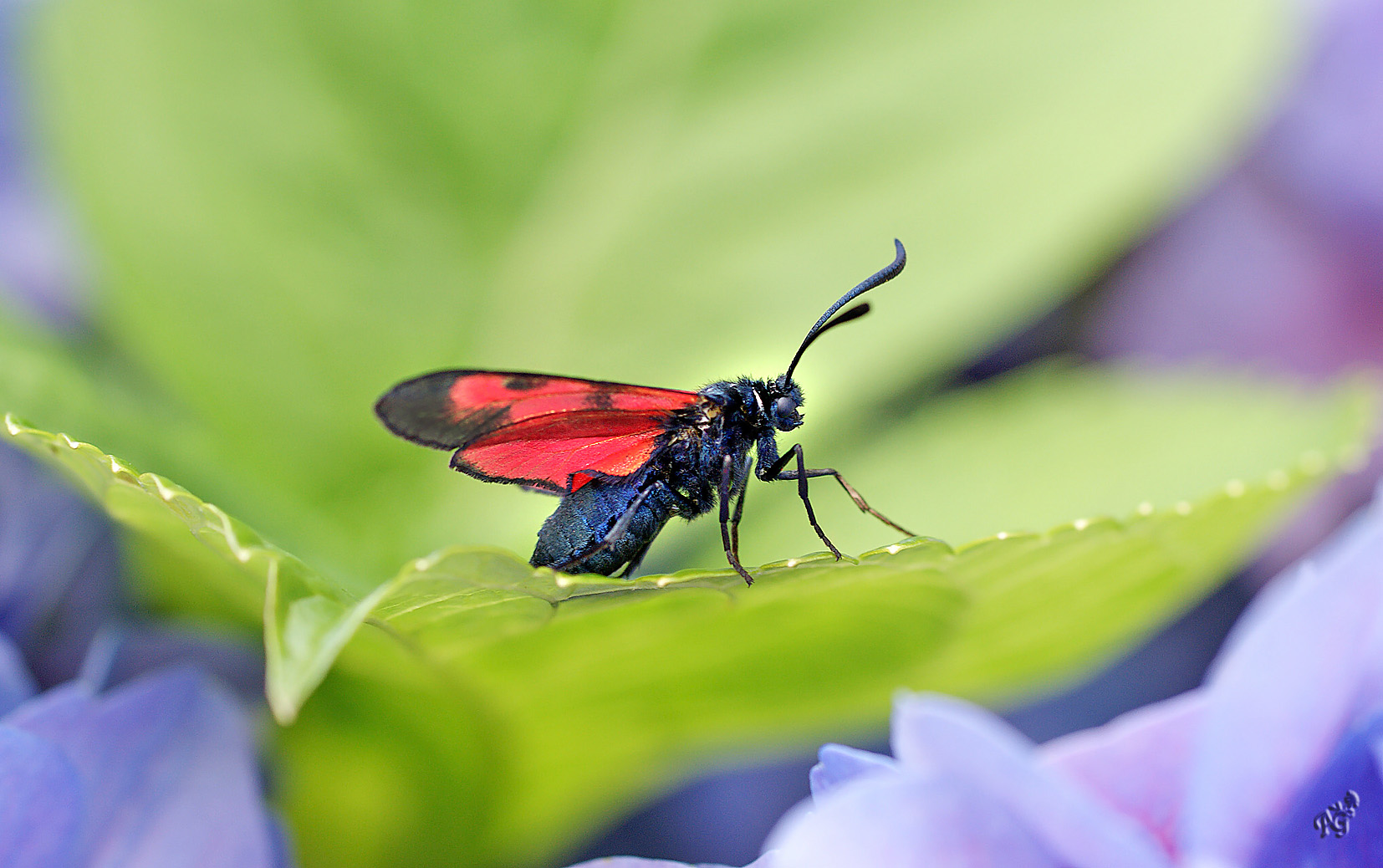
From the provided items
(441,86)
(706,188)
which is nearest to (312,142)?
(441,86)

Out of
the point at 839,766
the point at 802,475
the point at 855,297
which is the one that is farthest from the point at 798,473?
the point at 839,766

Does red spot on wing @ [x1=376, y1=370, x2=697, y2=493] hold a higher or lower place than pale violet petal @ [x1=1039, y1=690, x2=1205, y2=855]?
lower

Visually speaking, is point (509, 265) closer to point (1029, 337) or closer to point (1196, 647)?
point (1029, 337)

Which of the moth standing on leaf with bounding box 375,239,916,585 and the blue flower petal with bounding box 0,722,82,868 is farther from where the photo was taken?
the moth standing on leaf with bounding box 375,239,916,585

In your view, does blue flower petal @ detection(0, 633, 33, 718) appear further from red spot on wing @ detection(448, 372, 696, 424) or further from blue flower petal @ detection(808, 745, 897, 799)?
blue flower petal @ detection(808, 745, 897, 799)

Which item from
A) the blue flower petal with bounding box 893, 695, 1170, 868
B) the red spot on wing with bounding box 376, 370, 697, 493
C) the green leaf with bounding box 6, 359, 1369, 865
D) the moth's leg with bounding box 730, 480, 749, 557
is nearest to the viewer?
the blue flower petal with bounding box 893, 695, 1170, 868

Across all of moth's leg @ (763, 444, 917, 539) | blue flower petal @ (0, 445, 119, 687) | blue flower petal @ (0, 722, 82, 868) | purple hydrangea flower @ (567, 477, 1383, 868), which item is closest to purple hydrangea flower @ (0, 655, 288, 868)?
blue flower petal @ (0, 722, 82, 868)

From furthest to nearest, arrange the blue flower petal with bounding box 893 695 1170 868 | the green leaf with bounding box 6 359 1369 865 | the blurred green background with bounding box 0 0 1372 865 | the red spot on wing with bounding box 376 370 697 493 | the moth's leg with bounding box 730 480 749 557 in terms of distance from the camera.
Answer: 1. the blurred green background with bounding box 0 0 1372 865
2. the moth's leg with bounding box 730 480 749 557
3. the red spot on wing with bounding box 376 370 697 493
4. the green leaf with bounding box 6 359 1369 865
5. the blue flower petal with bounding box 893 695 1170 868
